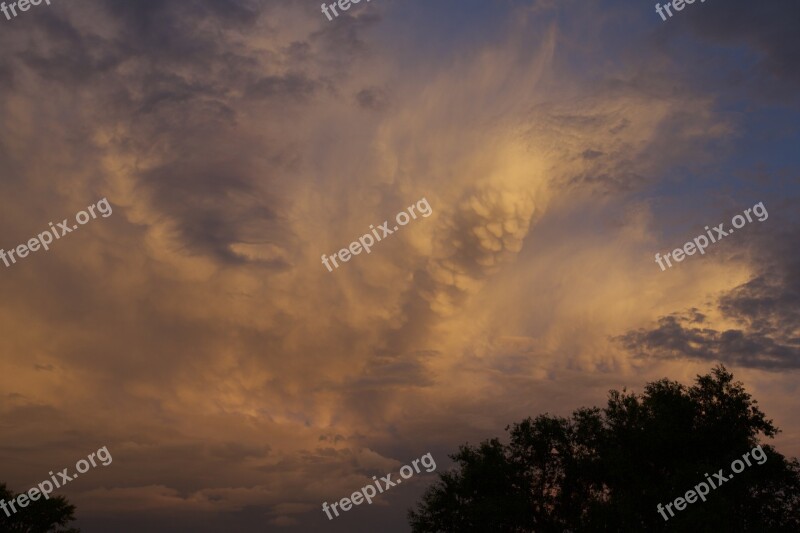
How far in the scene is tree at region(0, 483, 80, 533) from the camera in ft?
196

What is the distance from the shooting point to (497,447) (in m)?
58.1

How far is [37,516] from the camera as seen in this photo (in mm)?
61031

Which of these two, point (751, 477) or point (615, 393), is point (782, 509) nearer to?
point (751, 477)

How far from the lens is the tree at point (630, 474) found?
150 ft

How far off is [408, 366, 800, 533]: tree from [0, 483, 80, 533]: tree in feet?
113

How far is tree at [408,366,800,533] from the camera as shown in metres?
45.8

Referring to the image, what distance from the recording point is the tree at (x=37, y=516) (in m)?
59.9

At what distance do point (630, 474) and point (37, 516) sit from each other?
54.2m

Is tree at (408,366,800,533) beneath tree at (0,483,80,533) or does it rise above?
beneath

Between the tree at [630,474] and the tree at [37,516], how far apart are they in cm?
3455

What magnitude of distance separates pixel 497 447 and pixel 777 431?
878 inches

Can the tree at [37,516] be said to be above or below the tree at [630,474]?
above

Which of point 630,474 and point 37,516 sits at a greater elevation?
point 37,516

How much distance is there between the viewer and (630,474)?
50562 mm
